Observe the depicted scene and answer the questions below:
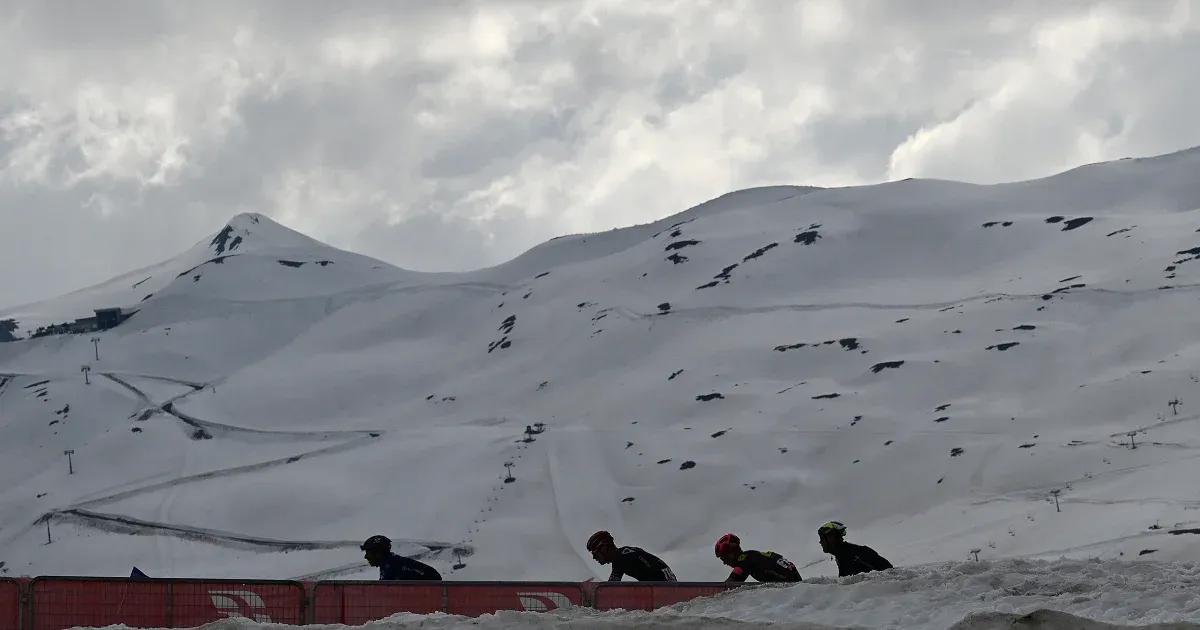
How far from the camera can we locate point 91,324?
392 feet

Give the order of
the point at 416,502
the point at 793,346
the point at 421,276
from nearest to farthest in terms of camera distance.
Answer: the point at 416,502 < the point at 793,346 < the point at 421,276

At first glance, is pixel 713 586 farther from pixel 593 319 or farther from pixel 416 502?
pixel 593 319

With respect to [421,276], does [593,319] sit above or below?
below

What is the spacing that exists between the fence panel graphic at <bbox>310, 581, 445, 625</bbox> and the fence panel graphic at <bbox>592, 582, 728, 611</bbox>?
165 cm

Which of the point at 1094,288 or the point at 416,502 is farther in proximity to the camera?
the point at 1094,288

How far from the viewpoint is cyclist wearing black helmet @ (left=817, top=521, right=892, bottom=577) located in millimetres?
13102

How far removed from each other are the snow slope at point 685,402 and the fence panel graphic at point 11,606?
792 centimetres

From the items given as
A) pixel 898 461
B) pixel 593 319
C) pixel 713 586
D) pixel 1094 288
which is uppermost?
pixel 593 319

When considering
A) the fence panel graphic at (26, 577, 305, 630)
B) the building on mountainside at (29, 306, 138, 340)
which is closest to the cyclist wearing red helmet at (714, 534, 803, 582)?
the fence panel graphic at (26, 577, 305, 630)

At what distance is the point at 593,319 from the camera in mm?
95625

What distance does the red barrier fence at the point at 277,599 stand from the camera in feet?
40.4

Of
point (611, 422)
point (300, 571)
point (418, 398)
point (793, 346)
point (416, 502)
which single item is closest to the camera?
point (300, 571)

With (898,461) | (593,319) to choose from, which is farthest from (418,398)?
(898,461)

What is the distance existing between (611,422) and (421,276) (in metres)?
66.5
